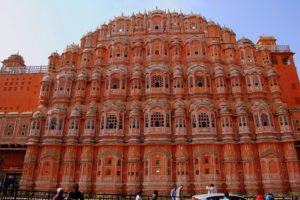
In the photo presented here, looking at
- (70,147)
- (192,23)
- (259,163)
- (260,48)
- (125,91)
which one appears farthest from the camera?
(192,23)

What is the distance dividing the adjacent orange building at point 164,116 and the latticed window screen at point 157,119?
118 mm

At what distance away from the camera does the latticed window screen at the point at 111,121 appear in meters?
29.5

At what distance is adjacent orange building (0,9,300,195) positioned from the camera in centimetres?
2691

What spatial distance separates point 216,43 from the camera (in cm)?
3381

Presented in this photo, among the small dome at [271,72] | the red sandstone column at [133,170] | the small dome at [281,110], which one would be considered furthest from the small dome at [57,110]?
the small dome at [271,72]

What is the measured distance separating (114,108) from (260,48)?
71.0 ft

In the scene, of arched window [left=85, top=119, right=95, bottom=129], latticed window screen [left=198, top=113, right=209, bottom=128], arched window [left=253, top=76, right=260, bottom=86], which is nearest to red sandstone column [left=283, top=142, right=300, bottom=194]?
arched window [left=253, top=76, right=260, bottom=86]

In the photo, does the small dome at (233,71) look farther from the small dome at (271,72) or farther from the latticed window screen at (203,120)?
the latticed window screen at (203,120)

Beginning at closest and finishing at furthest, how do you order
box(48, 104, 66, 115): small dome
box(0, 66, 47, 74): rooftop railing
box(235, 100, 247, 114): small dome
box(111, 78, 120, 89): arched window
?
1. box(235, 100, 247, 114): small dome
2. box(48, 104, 66, 115): small dome
3. box(111, 78, 120, 89): arched window
4. box(0, 66, 47, 74): rooftop railing

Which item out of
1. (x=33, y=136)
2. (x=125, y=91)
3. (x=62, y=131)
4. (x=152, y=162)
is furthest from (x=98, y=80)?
(x=152, y=162)

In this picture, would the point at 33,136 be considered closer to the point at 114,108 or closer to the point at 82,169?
the point at 82,169

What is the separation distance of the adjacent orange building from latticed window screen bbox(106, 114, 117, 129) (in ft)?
0.40

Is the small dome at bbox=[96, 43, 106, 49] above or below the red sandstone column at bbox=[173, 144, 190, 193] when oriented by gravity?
above

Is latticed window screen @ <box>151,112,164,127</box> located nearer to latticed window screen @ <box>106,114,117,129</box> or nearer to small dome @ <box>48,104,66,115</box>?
latticed window screen @ <box>106,114,117,129</box>
